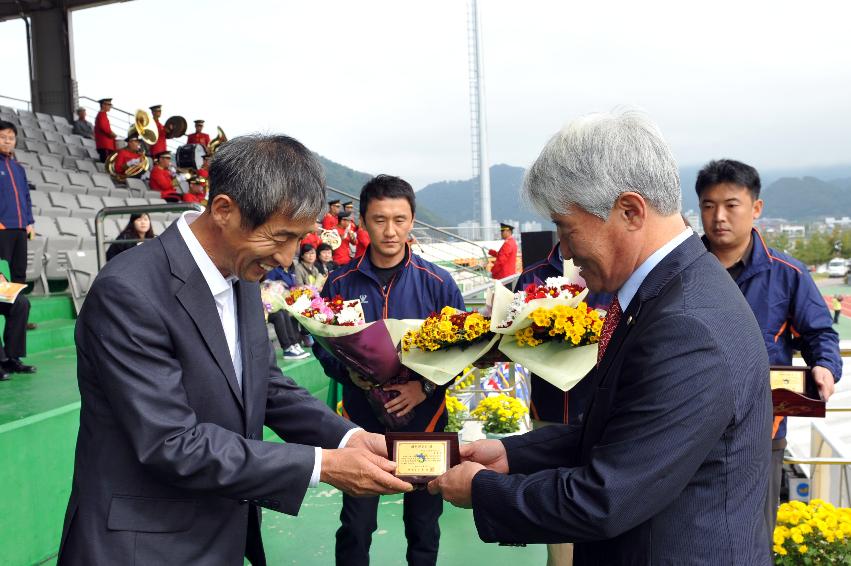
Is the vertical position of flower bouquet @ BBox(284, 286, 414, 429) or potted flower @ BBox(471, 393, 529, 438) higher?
flower bouquet @ BBox(284, 286, 414, 429)

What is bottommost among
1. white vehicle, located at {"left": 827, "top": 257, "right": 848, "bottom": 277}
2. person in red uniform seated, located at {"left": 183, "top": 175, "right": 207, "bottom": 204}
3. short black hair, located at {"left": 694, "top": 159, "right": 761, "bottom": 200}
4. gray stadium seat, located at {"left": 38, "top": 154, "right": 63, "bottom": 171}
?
white vehicle, located at {"left": 827, "top": 257, "right": 848, "bottom": 277}

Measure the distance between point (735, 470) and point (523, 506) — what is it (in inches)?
15.2

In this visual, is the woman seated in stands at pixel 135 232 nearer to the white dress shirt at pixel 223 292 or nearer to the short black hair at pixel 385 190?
the short black hair at pixel 385 190

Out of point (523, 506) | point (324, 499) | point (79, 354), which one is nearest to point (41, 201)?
point (324, 499)

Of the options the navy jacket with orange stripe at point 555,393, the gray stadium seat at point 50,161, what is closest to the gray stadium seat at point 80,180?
the gray stadium seat at point 50,161

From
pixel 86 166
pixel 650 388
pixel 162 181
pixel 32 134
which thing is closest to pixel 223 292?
pixel 650 388

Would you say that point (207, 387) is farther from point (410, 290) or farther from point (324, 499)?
point (324, 499)

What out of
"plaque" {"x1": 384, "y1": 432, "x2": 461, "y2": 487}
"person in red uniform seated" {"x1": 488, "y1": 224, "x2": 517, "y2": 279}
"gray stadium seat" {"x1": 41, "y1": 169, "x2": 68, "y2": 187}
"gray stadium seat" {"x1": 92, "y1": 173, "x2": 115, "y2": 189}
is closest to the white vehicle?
"person in red uniform seated" {"x1": 488, "y1": 224, "x2": 517, "y2": 279}

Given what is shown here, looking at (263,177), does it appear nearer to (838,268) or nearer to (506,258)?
(506,258)

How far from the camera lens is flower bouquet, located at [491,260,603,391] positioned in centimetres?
225

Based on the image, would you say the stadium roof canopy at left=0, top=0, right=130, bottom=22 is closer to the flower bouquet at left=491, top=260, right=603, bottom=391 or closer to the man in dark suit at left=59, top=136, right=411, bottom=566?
the flower bouquet at left=491, top=260, right=603, bottom=391

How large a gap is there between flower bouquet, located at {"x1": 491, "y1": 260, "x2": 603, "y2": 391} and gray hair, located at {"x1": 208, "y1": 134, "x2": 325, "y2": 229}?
99 cm

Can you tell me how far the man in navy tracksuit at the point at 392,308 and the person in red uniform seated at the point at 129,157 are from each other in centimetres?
1064

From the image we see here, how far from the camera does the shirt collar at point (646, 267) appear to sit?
129 centimetres
